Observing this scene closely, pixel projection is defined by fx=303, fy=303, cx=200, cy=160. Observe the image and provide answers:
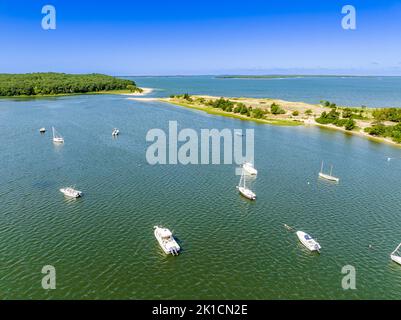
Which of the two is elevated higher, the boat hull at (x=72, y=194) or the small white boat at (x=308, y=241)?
the boat hull at (x=72, y=194)

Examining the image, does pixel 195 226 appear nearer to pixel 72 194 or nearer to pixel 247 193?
pixel 247 193

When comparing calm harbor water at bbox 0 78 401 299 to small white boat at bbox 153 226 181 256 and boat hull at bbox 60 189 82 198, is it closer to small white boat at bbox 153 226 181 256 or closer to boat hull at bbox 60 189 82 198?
small white boat at bbox 153 226 181 256

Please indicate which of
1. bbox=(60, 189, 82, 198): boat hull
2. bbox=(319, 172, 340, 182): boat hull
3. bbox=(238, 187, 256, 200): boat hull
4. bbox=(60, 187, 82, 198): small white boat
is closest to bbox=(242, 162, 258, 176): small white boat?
bbox=(238, 187, 256, 200): boat hull

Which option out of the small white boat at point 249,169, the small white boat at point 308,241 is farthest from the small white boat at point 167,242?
the small white boat at point 249,169

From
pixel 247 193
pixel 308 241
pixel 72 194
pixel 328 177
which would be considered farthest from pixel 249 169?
pixel 72 194

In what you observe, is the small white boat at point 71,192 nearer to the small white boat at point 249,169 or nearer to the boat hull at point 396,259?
the small white boat at point 249,169
